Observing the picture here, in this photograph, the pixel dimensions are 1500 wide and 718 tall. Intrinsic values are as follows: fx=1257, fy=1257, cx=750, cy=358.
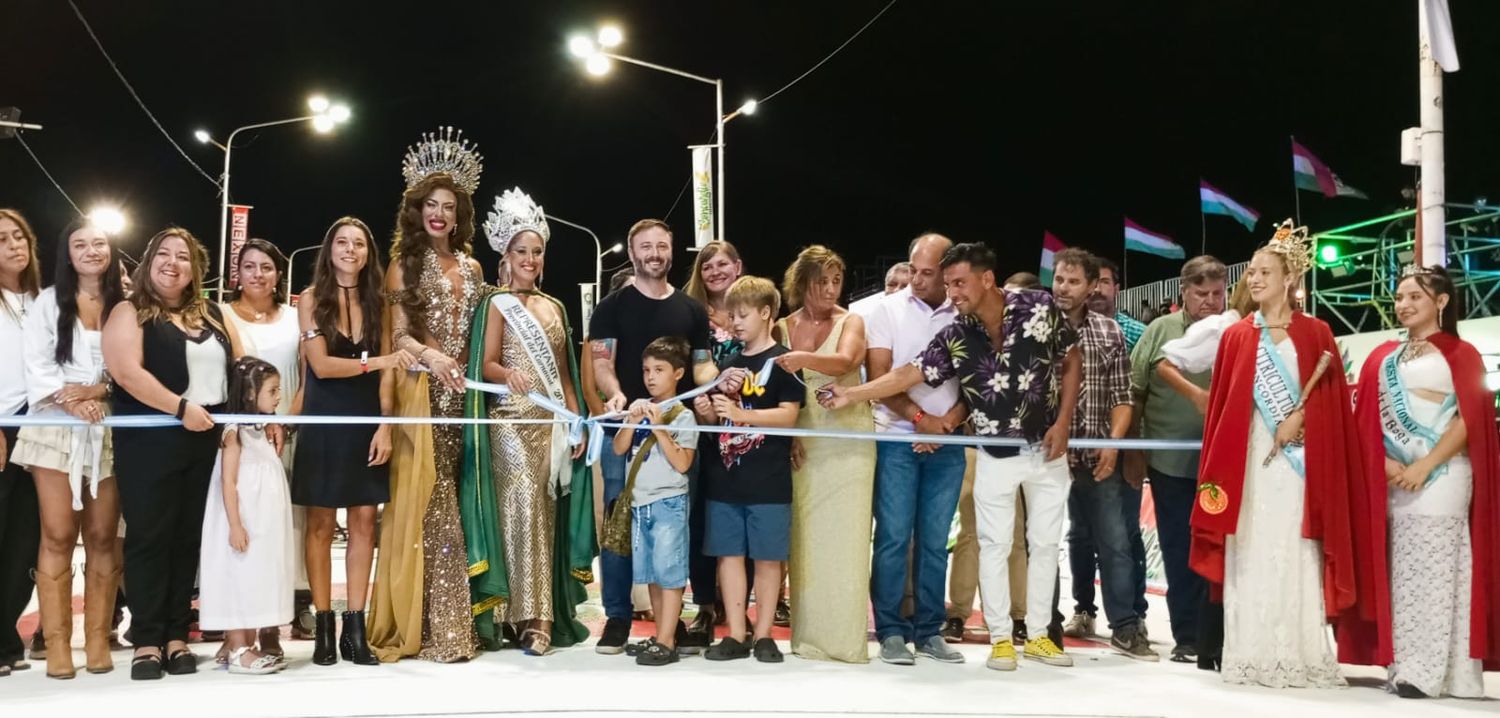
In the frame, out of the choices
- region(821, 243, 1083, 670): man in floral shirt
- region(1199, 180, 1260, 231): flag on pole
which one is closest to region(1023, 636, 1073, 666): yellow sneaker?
region(821, 243, 1083, 670): man in floral shirt

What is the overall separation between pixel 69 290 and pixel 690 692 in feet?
9.82

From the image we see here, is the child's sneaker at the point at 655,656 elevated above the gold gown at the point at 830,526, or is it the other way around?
the gold gown at the point at 830,526

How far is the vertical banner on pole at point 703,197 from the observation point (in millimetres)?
15344

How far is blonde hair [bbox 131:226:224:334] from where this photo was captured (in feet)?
16.5

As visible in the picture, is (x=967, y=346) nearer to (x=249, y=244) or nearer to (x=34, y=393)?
(x=249, y=244)

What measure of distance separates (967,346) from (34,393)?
150 inches

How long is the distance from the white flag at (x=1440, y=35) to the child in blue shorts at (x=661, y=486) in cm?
452

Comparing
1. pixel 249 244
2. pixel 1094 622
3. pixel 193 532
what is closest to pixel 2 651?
pixel 193 532

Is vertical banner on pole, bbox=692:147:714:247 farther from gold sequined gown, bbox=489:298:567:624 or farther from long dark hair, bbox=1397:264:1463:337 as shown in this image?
long dark hair, bbox=1397:264:1463:337

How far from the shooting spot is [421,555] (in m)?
5.36

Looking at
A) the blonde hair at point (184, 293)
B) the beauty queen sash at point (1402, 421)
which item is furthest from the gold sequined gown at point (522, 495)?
the beauty queen sash at point (1402, 421)

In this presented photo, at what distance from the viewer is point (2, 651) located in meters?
5.14

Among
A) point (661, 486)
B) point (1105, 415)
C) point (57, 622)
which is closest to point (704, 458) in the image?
point (661, 486)

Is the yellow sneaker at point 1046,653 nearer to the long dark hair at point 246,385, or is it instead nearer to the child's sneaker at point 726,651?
the child's sneaker at point 726,651
